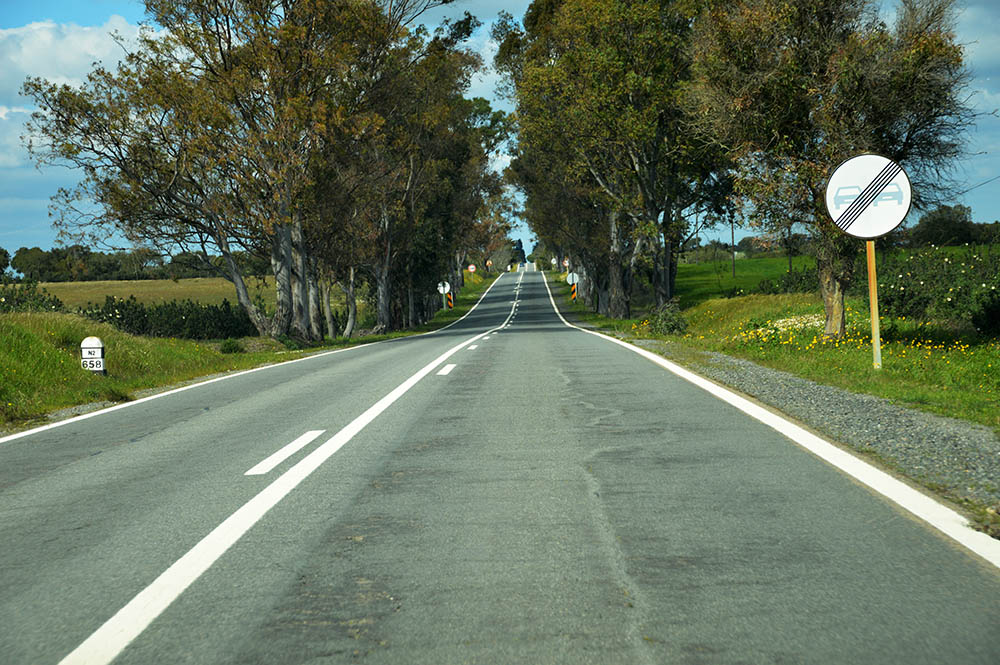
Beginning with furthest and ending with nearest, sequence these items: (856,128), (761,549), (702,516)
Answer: (856,128) → (702,516) → (761,549)

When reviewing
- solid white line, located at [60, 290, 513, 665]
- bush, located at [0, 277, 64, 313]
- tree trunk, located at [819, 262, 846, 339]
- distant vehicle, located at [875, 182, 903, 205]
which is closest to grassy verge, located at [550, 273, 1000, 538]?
tree trunk, located at [819, 262, 846, 339]

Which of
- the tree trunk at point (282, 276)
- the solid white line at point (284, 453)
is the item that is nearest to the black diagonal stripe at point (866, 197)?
the solid white line at point (284, 453)

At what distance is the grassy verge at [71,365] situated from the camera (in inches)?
461

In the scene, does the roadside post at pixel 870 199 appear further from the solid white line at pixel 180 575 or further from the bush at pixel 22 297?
the bush at pixel 22 297

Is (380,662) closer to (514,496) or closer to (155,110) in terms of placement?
(514,496)

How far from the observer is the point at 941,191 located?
1636 centimetres

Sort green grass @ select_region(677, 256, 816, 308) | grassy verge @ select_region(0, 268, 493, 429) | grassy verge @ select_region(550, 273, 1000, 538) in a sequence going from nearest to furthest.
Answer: grassy verge @ select_region(550, 273, 1000, 538), grassy verge @ select_region(0, 268, 493, 429), green grass @ select_region(677, 256, 816, 308)

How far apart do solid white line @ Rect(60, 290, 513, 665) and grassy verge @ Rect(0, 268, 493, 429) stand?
5.35 meters

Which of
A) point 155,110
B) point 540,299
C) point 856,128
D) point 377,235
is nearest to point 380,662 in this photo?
point 856,128

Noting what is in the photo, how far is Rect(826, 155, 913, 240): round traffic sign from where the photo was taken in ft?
35.8

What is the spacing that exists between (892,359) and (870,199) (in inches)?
108

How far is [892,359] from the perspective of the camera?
12539 millimetres

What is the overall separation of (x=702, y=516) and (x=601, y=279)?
154 ft

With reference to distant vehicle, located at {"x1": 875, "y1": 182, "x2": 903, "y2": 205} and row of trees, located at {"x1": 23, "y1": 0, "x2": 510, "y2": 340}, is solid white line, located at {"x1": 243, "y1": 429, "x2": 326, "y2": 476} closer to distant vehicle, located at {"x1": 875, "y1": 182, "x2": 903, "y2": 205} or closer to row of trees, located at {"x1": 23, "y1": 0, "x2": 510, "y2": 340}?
distant vehicle, located at {"x1": 875, "y1": 182, "x2": 903, "y2": 205}
